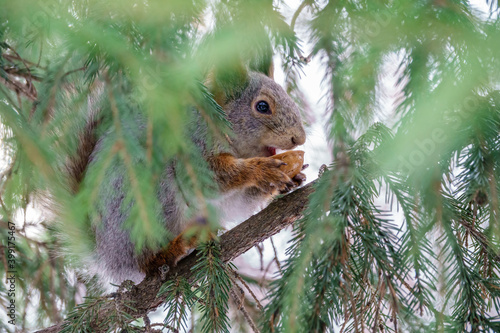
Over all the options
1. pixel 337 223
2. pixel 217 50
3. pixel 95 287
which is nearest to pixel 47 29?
pixel 217 50

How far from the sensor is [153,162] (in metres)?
1.10

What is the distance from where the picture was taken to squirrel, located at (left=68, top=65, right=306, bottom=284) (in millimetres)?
1601

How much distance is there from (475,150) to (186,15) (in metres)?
0.73

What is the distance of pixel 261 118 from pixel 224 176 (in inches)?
10.8

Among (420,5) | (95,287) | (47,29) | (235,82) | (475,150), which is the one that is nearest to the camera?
(420,5)

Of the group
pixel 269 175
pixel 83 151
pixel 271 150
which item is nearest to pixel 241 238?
pixel 269 175

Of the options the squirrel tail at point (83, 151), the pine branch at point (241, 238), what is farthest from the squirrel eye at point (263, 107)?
the squirrel tail at point (83, 151)

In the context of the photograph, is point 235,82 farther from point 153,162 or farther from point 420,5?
point 420,5

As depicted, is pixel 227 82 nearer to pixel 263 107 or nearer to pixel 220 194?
pixel 263 107

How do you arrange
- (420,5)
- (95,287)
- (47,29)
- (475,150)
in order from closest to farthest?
(420,5)
(47,29)
(475,150)
(95,287)

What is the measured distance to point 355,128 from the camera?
101 centimetres

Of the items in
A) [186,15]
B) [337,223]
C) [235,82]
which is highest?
[235,82]

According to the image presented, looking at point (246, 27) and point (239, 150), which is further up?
point (239, 150)

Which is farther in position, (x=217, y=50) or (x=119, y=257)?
(x=119, y=257)
